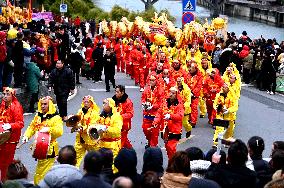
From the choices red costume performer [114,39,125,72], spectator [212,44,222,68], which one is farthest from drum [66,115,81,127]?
red costume performer [114,39,125,72]

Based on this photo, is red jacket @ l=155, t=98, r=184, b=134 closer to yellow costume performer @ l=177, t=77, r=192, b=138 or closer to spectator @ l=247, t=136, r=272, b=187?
yellow costume performer @ l=177, t=77, r=192, b=138

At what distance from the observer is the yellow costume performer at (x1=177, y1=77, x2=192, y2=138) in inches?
552

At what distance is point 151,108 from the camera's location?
12.7m

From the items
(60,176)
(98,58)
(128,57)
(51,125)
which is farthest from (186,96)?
(128,57)

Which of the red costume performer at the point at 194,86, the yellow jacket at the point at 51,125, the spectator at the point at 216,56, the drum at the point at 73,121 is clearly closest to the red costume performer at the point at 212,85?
the red costume performer at the point at 194,86

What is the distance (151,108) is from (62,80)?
3175mm

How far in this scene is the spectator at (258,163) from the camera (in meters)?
7.44

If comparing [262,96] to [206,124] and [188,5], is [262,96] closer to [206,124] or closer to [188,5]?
[188,5]

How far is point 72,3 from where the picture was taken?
46.9m

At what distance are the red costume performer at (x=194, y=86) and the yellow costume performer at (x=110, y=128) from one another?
539cm

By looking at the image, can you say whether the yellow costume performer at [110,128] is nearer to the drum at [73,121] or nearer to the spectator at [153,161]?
the drum at [73,121]

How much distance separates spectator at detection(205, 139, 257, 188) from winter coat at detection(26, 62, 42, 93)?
937 centimetres

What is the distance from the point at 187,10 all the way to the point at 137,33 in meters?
5.68

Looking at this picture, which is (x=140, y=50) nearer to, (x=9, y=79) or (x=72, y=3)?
(x=9, y=79)
